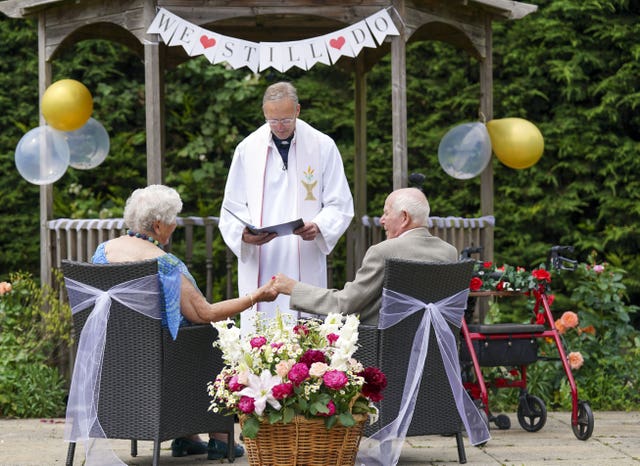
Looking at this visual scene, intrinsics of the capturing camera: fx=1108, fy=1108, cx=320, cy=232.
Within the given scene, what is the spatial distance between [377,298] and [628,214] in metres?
4.95

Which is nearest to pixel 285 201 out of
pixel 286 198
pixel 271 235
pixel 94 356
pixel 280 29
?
pixel 286 198

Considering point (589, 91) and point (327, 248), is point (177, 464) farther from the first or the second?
point (589, 91)

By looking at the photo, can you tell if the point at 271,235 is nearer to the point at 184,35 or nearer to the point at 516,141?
the point at 184,35

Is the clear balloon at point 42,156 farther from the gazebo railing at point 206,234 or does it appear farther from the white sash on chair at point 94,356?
the white sash on chair at point 94,356

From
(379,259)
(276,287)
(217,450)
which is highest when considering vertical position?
(379,259)

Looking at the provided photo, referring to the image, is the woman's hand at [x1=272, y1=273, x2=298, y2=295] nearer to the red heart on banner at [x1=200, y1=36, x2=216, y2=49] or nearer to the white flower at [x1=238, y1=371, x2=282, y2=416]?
the white flower at [x1=238, y1=371, x2=282, y2=416]

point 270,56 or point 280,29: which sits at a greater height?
point 280,29

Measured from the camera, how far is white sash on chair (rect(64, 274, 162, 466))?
14.8 ft

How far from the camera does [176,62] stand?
337 inches

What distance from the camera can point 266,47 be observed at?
6566 millimetres

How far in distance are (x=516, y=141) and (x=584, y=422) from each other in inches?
91.9

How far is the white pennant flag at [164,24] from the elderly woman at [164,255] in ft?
7.57

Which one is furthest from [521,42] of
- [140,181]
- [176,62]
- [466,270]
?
[466,270]

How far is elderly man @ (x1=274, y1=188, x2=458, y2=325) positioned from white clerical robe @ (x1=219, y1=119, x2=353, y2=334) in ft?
3.18
